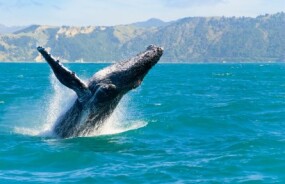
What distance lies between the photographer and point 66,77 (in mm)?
13805

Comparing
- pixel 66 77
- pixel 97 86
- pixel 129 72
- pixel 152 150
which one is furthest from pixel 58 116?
pixel 152 150

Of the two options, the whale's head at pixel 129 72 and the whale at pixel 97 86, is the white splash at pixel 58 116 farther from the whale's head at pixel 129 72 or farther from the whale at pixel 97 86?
the whale's head at pixel 129 72

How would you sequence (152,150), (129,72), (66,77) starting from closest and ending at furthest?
(152,150), (66,77), (129,72)

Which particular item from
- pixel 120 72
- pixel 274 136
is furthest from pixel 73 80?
pixel 274 136

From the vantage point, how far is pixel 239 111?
2314 cm

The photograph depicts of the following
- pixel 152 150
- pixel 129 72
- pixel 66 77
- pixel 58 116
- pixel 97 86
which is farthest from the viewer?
pixel 58 116

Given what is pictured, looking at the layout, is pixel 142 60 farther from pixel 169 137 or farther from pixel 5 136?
pixel 5 136

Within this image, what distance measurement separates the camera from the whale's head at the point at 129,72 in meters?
13.8

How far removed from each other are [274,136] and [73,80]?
5959 mm

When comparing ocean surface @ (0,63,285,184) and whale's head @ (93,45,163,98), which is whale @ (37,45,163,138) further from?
ocean surface @ (0,63,285,184)

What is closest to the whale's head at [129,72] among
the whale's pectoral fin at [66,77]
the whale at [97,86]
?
the whale at [97,86]

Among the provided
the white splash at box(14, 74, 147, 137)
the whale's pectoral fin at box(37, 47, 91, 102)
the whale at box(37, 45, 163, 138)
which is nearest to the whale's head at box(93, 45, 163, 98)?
the whale at box(37, 45, 163, 138)

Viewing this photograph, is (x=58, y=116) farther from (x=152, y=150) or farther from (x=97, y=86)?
(x=152, y=150)

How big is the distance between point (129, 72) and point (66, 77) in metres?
1.60
